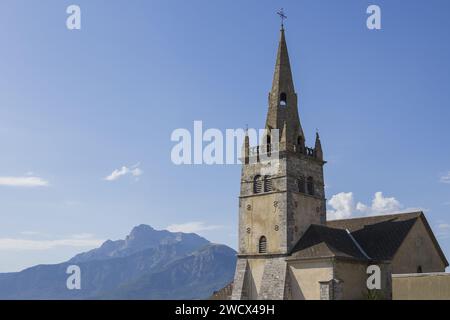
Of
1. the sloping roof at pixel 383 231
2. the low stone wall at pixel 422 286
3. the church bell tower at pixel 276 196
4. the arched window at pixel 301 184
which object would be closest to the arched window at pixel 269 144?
the church bell tower at pixel 276 196

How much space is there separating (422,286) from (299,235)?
12.5m

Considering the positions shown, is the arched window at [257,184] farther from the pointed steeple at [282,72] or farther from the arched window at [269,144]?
the pointed steeple at [282,72]

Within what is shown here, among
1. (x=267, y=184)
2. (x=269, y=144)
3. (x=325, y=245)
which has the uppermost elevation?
(x=269, y=144)

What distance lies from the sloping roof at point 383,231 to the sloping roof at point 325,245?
1040 mm

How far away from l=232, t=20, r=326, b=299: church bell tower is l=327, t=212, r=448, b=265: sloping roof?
3559 mm

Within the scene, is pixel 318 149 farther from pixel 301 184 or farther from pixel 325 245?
pixel 325 245

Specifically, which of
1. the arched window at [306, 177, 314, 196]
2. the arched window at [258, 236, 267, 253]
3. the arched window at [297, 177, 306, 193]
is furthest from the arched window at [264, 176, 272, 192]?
the arched window at [258, 236, 267, 253]

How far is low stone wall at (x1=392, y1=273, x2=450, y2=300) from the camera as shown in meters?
37.4

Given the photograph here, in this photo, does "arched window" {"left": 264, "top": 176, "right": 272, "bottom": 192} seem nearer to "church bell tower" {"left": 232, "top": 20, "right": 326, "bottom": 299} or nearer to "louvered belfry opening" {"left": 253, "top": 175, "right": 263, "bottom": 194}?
"church bell tower" {"left": 232, "top": 20, "right": 326, "bottom": 299}

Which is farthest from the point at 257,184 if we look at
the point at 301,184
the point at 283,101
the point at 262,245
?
the point at 283,101

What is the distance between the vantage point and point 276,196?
4938 cm
